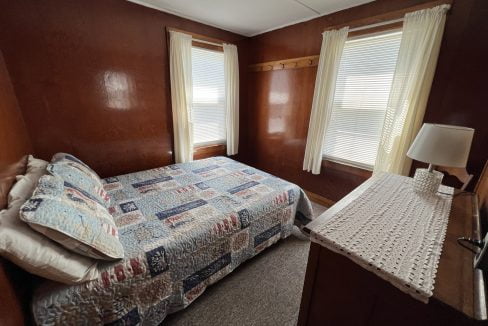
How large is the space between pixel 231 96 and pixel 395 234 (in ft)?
9.11

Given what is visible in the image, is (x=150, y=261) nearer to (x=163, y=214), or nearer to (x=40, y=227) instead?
(x=163, y=214)

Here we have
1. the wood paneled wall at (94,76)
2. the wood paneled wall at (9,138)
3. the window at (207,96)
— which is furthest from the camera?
the window at (207,96)

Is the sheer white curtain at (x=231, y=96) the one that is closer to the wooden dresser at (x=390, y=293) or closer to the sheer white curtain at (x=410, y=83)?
the sheer white curtain at (x=410, y=83)

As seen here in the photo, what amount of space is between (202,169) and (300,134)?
1447mm

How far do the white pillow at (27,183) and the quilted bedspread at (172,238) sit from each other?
48cm

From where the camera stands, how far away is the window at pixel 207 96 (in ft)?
9.17

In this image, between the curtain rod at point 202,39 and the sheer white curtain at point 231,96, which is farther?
the sheer white curtain at point 231,96

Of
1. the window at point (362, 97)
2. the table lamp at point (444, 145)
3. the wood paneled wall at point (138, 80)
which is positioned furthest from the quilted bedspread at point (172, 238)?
the table lamp at point (444, 145)

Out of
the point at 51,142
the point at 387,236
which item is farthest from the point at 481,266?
the point at 51,142

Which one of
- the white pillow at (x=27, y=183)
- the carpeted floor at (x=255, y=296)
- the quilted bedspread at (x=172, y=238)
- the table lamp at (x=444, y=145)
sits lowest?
the carpeted floor at (x=255, y=296)

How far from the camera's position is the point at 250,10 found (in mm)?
2293

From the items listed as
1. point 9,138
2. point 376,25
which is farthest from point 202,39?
point 9,138

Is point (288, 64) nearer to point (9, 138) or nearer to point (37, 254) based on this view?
point (9, 138)

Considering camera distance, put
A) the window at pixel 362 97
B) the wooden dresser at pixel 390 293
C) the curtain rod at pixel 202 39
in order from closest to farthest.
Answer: the wooden dresser at pixel 390 293, the window at pixel 362 97, the curtain rod at pixel 202 39
